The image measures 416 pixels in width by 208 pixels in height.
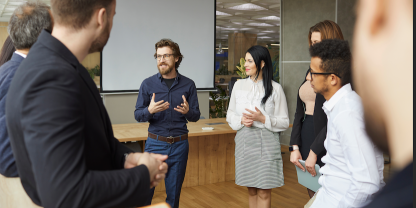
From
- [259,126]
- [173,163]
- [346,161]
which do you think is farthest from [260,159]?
[346,161]

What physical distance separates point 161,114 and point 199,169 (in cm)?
179

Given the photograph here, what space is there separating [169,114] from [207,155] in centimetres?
177

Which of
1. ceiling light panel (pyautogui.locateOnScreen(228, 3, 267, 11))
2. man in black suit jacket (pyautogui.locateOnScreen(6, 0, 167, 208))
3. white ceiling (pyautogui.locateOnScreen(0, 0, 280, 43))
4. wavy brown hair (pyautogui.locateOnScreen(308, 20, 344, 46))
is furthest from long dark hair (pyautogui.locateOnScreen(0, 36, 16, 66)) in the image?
ceiling light panel (pyautogui.locateOnScreen(228, 3, 267, 11))

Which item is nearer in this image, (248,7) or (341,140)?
(341,140)

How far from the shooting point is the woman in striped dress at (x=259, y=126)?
2439mm

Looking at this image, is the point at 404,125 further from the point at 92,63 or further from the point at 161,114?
the point at 92,63

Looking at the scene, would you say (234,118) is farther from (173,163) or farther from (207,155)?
(207,155)

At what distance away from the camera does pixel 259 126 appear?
2.45m

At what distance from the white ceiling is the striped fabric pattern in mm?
7008

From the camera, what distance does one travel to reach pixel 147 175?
2.73 feet

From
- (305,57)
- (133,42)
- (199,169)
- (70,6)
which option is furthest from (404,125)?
(305,57)

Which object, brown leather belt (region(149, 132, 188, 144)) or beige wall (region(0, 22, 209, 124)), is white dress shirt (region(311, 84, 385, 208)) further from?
beige wall (region(0, 22, 209, 124))

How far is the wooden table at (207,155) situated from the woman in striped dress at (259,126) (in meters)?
1.29

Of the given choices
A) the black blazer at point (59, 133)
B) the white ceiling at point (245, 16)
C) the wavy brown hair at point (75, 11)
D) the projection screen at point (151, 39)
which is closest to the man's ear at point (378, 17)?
the black blazer at point (59, 133)
